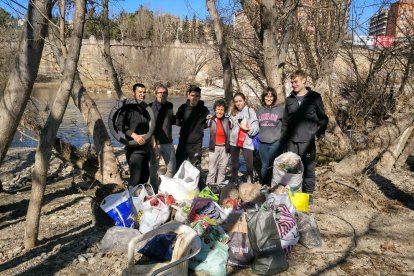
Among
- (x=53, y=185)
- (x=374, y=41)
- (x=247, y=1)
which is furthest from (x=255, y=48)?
(x=53, y=185)

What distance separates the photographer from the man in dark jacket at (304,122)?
15.2 feet

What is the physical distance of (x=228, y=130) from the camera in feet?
17.0

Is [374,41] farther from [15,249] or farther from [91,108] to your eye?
[15,249]

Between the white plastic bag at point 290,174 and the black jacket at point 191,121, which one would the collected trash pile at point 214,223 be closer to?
the white plastic bag at point 290,174

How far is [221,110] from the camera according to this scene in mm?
5121

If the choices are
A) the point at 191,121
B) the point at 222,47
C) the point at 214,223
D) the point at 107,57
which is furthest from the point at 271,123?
the point at 107,57

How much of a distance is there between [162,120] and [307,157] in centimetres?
197

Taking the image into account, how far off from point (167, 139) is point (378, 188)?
3673 millimetres

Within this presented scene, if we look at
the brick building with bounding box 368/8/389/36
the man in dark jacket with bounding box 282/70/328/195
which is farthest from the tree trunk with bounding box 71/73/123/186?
the brick building with bounding box 368/8/389/36

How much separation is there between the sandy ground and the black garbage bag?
0.42 ft

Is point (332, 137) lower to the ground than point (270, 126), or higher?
lower

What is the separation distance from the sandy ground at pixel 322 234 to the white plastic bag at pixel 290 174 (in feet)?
1.60

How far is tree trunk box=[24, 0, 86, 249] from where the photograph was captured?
3.47 metres

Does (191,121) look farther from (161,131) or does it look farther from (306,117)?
(306,117)
